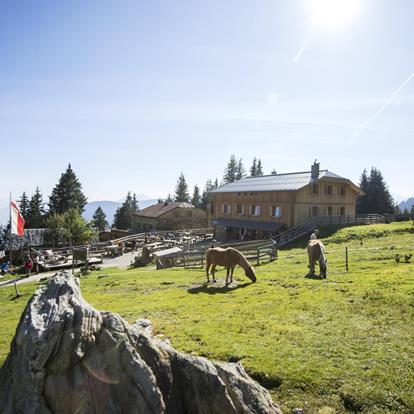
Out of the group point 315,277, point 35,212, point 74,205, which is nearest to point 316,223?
point 315,277

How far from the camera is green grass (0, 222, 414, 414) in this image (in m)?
7.97

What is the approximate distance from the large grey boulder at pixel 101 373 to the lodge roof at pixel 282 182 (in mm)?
37849

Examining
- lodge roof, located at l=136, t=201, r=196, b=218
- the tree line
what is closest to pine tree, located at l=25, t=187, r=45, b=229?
the tree line

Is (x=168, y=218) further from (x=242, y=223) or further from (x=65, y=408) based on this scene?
(x=65, y=408)

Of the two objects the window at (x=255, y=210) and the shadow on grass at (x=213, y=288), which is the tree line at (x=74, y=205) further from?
the shadow on grass at (x=213, y=288)

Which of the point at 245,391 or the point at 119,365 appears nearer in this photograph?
the point at 119,365

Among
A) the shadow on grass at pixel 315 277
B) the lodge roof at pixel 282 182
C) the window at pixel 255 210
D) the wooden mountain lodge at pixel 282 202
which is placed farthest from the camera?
the window at pixel 255 210

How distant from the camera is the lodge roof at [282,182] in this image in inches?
1769

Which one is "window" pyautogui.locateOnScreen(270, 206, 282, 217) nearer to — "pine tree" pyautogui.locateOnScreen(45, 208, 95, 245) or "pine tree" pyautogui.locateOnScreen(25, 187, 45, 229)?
"pine tree" pyautogui.locateOnScreen(45, 208, 95, 245)

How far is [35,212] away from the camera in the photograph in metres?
83.1

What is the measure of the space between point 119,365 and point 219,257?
13366 millimetres

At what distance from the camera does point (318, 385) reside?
319 inches

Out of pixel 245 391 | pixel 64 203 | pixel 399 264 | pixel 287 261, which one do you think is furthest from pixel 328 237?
pixel 64 203

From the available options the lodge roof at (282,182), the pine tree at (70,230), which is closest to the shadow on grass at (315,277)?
the lodge roof at (282,182)
